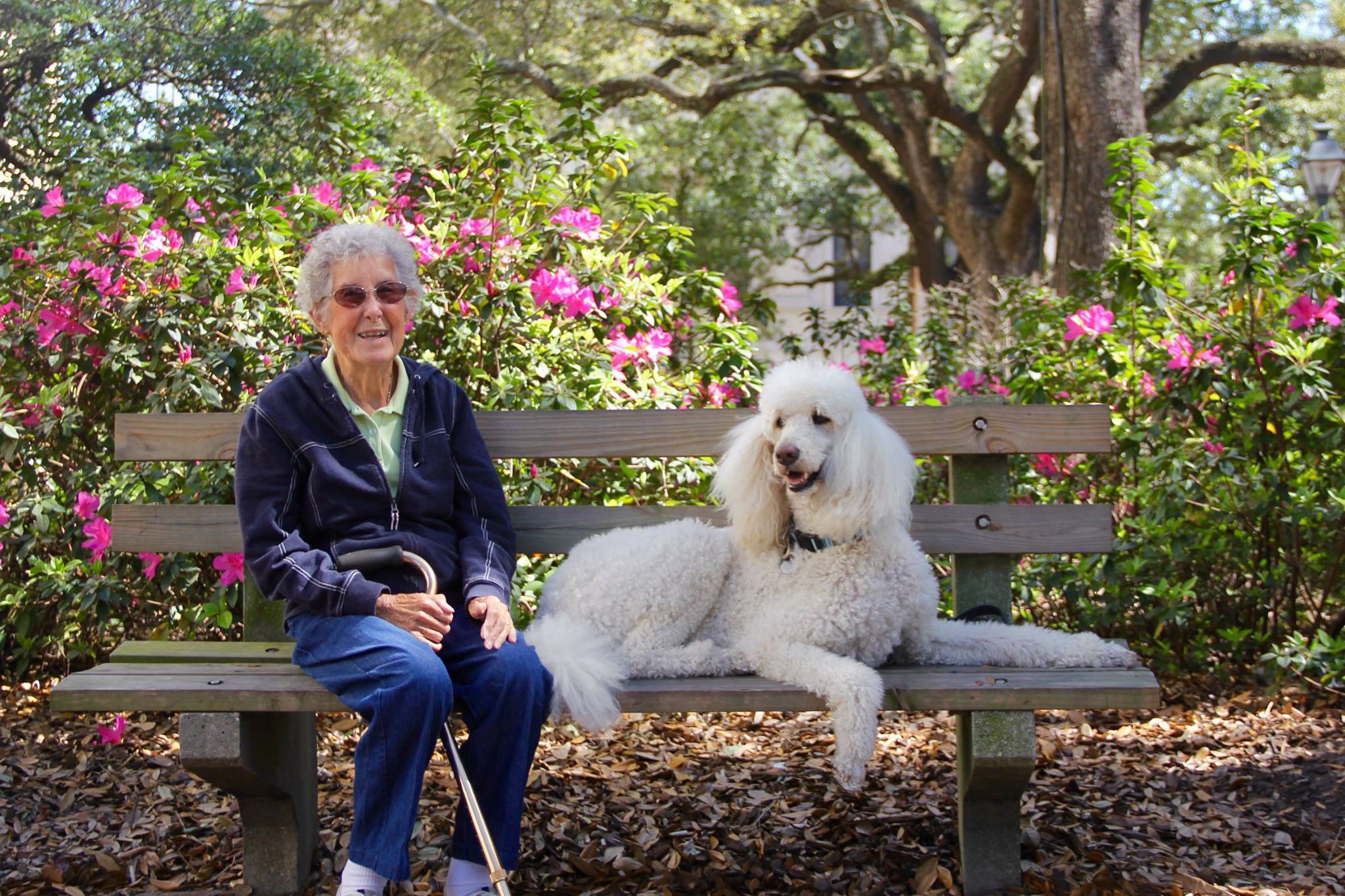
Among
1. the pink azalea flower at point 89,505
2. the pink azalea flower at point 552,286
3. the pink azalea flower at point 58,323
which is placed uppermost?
the pink azalea flower at point 552,286

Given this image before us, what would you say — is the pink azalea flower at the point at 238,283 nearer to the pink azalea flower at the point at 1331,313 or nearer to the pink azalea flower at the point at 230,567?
the pink azalea flower at the point at 230,567

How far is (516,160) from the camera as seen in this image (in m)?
4.22

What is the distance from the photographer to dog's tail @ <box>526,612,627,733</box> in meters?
2.57

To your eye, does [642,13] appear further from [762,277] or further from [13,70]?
[13,70]

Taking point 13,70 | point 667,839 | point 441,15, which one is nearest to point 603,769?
point 667,839

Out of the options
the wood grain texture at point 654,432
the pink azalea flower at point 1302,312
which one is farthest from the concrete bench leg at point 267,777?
the pink azalea flower at point 1302,312

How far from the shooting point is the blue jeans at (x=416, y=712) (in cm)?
249

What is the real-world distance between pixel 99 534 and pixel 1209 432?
3.54 m

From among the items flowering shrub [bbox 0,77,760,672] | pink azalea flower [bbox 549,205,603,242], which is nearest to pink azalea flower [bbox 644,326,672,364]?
flowering shrub [bbox 0,77,760,672]

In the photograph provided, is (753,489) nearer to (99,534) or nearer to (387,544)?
(387,544)

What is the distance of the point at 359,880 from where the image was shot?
2.46 metres

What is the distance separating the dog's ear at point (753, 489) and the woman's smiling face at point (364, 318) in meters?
0.80

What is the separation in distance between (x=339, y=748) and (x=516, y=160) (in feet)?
6.39

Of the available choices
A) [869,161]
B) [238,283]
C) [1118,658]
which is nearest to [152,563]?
[238,283]
